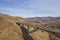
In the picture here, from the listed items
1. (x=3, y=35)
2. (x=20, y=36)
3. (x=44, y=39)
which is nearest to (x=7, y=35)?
(x=3, y=35)

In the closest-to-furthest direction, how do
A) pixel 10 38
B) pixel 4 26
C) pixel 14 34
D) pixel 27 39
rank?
pixel 27 39
pixel 10 38
pixel 14 34
pixel 4 26

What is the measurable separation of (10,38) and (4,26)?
9.58 ft

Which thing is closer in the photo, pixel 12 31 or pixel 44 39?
pixel 12 31

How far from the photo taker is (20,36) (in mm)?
16609

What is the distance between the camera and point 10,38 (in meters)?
15.9

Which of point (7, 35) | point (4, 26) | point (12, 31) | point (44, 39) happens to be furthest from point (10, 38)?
point (44, 39)

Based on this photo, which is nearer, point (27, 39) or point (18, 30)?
point (27, 39)

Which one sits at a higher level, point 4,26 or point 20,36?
point 4,26

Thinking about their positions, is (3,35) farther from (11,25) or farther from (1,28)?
(11,25)

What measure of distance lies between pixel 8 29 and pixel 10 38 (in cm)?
214

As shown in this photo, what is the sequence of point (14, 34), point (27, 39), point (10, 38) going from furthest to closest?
point (14, 34)
point (10, 38)
point (27, 39)

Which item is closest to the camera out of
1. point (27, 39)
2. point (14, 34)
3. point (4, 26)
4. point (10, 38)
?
point (27, 39)

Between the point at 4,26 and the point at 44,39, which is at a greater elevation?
the point at 4,26

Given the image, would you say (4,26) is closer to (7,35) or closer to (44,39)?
(7,35)
